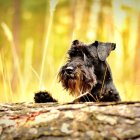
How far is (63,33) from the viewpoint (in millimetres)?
30547

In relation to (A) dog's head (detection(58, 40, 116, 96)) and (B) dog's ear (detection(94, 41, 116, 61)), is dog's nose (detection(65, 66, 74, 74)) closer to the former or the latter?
(A) dog's head (detection(58, 40, 116, 96))

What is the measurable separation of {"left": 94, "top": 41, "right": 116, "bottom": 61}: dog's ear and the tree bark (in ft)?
6.00

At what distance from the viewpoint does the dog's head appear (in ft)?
17.1

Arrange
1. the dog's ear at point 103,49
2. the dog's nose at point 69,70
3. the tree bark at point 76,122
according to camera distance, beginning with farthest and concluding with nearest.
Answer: the dog's ear at point 103,49 < the dog's nose at point 69,70 < the tree bark at point 76,122

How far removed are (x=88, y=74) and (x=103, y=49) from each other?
1.94ft

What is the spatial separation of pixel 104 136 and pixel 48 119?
1.55 ft

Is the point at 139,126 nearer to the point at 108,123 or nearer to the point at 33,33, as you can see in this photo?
the point at 108,123

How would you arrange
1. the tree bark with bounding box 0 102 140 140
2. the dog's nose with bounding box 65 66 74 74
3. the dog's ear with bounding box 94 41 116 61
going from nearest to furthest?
the tree bark with bounding box 0 102 140 140, the dog's nose with bounding box 65 66 74 74, the dog's ear with bounding box 94 41 116 61

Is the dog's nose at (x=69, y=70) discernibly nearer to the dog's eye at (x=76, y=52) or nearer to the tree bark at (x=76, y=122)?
the dog's eye at (x=76, y=52)

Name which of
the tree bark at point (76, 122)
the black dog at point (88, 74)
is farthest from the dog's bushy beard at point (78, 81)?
the tree bark at point (76, 122)

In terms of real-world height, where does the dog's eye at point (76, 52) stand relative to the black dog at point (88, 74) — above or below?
above

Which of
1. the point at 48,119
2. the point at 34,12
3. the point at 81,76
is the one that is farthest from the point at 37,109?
the point at 34,12

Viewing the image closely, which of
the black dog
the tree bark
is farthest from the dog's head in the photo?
the tree bark

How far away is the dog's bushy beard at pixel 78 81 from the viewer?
5199mm
